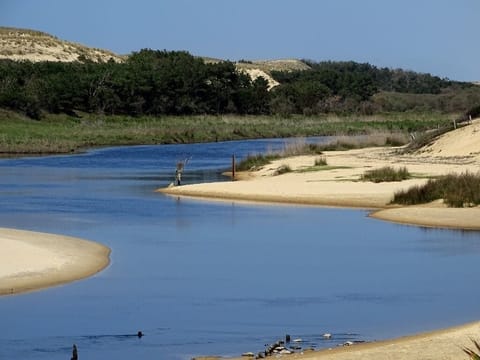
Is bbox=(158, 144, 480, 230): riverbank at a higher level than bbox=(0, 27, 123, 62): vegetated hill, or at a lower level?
lower

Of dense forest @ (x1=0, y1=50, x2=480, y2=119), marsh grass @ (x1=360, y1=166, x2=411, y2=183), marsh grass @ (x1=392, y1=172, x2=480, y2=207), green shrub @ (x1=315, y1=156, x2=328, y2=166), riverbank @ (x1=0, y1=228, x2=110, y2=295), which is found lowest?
riverbank @ (x1=0, y1=228, x2=110, y2=295)

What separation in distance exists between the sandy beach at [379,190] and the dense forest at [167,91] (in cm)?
3416

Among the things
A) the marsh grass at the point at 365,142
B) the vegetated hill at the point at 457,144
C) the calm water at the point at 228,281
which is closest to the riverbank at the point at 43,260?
the calm water at the point at 228,281

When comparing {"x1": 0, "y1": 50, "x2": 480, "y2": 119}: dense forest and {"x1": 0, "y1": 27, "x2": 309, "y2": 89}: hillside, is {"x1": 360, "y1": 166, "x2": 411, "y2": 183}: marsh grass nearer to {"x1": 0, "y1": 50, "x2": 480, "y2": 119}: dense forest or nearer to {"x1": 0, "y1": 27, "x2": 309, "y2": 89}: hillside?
{"x1": 0, "y1": 50, "x2": 480, "y2": 119}: dense forest

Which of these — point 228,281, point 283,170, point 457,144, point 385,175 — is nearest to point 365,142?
point 457,144

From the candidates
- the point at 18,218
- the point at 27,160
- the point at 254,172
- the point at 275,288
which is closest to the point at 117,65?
the point at 27,160

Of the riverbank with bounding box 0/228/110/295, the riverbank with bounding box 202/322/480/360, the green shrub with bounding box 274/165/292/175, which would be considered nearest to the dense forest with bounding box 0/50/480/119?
the green shrub with bounding box 274/165/292/175

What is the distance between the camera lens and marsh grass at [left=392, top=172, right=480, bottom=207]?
3381cm

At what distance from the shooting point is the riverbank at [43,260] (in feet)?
69.5

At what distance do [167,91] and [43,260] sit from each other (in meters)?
74.2

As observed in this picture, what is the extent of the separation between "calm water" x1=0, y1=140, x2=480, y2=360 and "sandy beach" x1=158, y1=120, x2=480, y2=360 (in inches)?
38.8

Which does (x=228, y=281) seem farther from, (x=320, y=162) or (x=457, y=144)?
(x=457, y=144)

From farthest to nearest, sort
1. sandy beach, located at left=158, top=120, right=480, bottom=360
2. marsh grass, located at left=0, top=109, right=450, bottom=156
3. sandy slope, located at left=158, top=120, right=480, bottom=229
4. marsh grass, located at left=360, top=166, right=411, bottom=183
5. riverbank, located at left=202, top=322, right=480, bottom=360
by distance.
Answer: marsh grass, located at left=0, top=109, right=450, bottom=156 → marsh grass, located at left=360, top=166, right=411, bottom=183 → sandy slope, located at left=158, top=120, right=480, bottom=229 → sandy beach, located at left=158, top=120, right=480, bottom=360 → riverbank, located at left=202, top=322, right=480, bottom=360

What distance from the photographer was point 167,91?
96.9m
